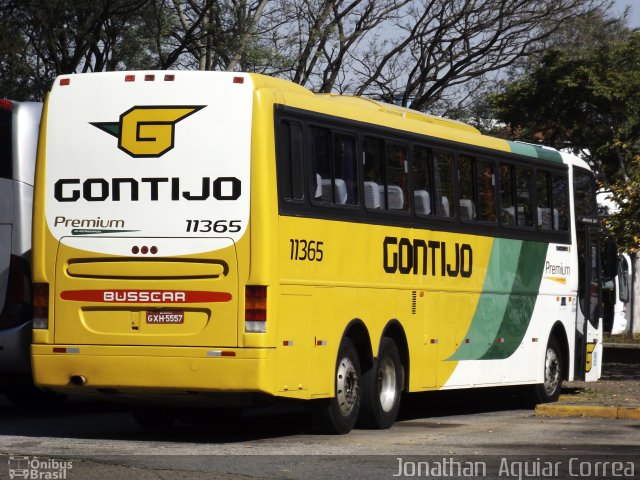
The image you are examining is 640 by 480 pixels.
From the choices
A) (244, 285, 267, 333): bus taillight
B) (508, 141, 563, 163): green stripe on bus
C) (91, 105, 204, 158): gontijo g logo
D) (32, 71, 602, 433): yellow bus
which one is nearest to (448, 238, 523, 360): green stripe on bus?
(508, 141, 563, 163): green stripe on bus

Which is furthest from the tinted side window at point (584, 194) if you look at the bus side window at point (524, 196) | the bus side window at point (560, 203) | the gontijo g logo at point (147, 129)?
the gontijo g logo at point (147, 129)

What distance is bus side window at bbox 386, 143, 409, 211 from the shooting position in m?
15.0

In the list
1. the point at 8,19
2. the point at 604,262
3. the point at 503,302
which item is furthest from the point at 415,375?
the point at 8,19

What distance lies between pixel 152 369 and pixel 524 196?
7051 millimetres

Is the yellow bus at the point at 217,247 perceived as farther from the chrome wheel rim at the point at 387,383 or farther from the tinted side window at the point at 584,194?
the tinted side window at the point at 584,194

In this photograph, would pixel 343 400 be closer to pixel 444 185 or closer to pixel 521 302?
pixel 444 185

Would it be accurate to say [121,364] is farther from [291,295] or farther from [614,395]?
[614,395]

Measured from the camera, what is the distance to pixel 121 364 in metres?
12.9

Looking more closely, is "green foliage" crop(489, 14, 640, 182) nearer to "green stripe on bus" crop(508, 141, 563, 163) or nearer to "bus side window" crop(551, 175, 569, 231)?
"bus side window" crop(551, 175, 569, 231)

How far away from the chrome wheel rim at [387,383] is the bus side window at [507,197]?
11.3 feet

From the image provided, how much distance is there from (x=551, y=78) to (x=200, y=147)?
27.5 meters

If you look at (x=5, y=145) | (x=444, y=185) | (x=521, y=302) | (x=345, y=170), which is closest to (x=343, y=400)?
(x=345, y=170)

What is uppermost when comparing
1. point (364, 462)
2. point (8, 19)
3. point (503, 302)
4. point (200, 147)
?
point (8, 19)

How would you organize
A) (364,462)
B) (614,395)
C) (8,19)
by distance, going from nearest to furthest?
(364,462), (614,395), (8,19)
